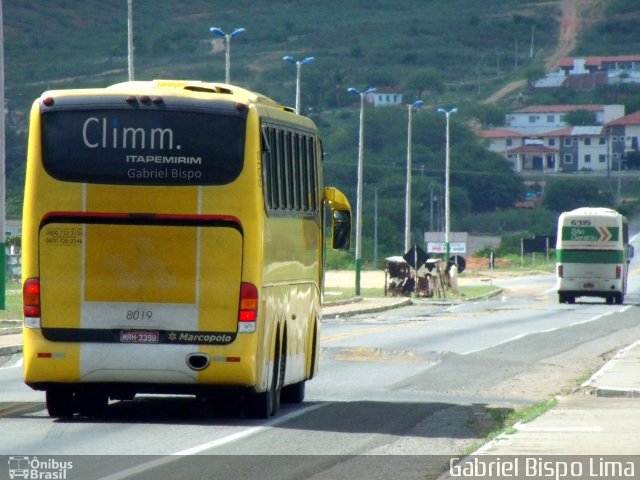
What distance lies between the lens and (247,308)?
1584cm

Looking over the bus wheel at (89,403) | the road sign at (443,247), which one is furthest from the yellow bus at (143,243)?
the road sign at (443,247)

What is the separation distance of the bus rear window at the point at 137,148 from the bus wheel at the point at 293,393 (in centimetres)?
378

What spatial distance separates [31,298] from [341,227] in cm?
476

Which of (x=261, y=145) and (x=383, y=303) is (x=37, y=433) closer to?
(x=261, y=145)

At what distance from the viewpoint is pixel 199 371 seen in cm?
1575

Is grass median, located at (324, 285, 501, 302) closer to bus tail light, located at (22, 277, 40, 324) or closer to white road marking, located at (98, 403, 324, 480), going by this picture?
white road marking, located at (98, 403, 324, 480)

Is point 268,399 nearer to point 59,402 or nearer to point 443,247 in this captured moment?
point 59,402

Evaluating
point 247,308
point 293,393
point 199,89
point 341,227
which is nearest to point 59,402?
point 247,308

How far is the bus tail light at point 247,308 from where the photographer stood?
15.8 m

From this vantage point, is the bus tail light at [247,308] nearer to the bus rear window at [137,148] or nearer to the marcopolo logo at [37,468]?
the bus rear window at [137,148]

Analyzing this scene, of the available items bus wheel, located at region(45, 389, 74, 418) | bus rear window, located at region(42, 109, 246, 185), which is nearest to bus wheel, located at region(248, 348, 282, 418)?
bus wheel, located at region(45, 389, 74, 418)

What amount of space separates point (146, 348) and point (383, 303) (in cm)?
4208

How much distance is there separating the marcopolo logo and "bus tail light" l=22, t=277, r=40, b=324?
2.75 metres

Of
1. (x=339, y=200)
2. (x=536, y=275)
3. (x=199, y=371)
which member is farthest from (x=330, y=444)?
(x=536, y=275)
